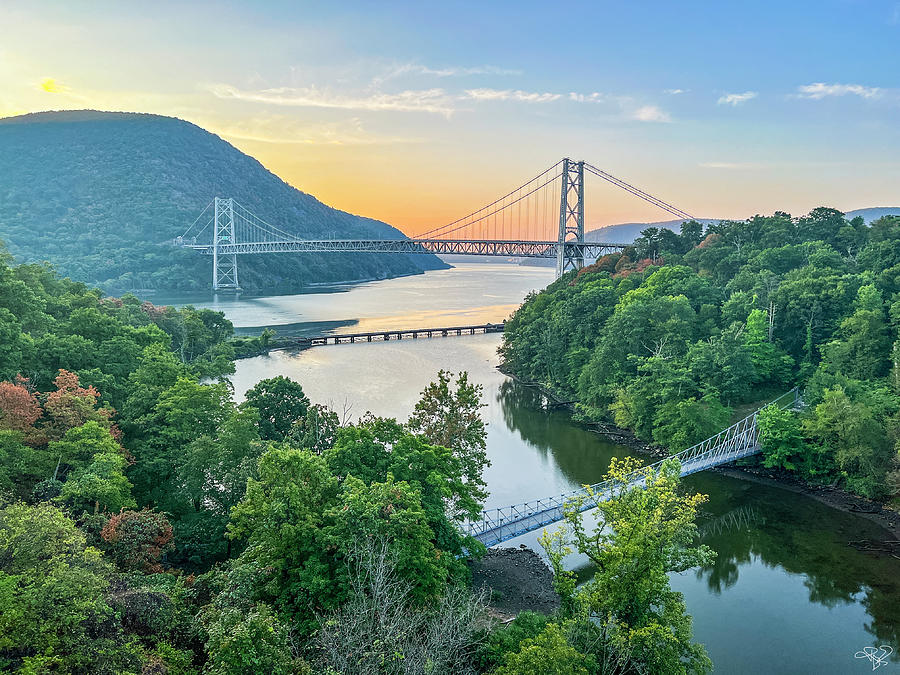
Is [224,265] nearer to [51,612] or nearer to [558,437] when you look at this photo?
[558,437]

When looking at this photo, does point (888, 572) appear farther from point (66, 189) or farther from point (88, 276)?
point (66, 189)

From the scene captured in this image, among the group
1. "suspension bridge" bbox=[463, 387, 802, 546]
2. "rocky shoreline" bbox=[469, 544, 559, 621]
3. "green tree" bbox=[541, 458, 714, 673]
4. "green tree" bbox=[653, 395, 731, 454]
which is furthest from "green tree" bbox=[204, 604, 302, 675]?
"green tree" bbox=[653, 395, 731, 454]

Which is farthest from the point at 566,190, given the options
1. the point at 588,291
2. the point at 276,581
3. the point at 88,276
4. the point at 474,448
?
the point at 88,276

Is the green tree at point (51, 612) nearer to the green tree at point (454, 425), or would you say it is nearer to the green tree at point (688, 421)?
the green tree at point (454, 425)

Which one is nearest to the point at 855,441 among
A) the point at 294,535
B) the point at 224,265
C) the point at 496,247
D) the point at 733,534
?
the point at 733,534

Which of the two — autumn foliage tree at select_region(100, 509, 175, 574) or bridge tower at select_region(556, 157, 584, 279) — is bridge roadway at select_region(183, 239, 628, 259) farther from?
autumn foliage tree at select_region(100, 509, 175, 574)

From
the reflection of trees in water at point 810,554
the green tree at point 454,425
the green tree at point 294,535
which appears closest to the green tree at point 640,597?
the green tree at point 294,535
